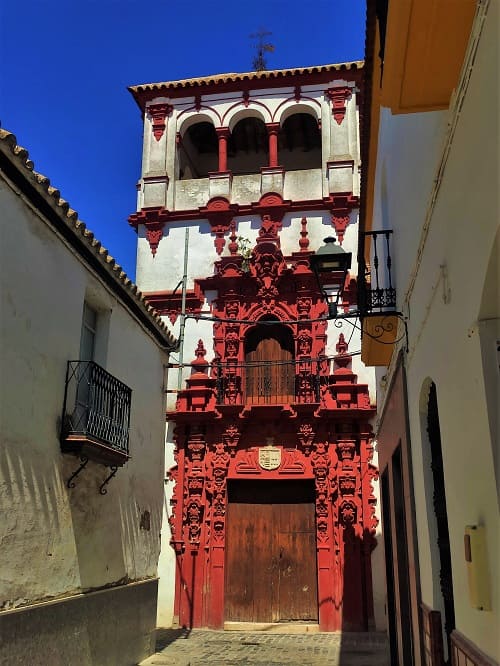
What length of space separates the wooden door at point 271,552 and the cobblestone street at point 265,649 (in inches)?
26.3

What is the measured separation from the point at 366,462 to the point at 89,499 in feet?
24.0

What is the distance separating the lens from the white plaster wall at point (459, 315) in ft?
8.93

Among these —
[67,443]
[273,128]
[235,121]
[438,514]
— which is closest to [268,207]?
[273,128]

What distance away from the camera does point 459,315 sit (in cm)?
333

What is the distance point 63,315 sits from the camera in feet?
23.7

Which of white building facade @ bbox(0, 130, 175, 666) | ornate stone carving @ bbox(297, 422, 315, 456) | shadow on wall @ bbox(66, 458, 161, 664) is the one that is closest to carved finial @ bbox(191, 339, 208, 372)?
ornate stone carving @ bbox(297, 422, 315, 456)

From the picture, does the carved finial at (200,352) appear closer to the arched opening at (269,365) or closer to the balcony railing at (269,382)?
the balcony railing at (269,382)

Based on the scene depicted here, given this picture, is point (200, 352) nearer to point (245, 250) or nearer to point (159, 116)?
point (245, 250)

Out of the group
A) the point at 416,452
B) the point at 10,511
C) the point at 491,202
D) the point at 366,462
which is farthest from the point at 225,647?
→ the point at 491,202

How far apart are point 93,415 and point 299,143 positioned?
13.4 meters

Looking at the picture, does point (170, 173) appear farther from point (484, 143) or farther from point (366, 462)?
point (484, 143)

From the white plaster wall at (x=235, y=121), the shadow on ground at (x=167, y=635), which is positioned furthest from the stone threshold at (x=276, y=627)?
the white plaster wall at (x=235, y=121)

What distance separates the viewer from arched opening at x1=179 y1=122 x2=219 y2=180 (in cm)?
1836

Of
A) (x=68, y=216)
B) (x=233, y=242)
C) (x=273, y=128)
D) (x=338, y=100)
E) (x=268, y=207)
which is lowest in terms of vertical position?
(x=68, y=216)
